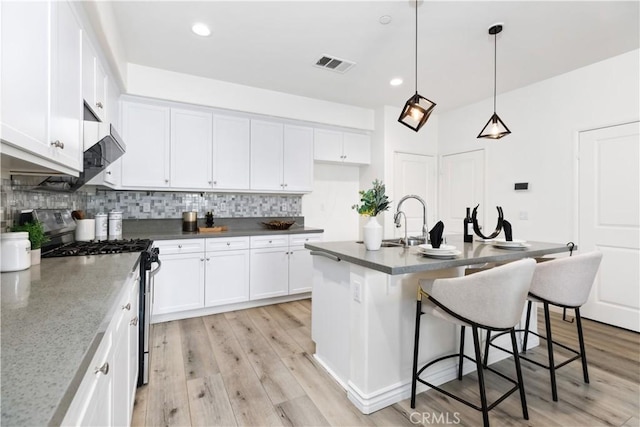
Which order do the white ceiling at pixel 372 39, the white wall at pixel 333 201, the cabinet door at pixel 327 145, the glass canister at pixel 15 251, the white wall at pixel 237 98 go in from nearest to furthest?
the glass canister at pixel 15 251
the white ceiling at pixel 372 39
the white wall at pixel 237 98
the cabinet door at pixel 327 145
the white wall at pixel 333 201

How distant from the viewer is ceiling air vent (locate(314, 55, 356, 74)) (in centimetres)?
310

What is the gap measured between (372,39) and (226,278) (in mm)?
2817

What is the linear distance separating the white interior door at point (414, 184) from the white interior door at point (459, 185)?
0.16 meters

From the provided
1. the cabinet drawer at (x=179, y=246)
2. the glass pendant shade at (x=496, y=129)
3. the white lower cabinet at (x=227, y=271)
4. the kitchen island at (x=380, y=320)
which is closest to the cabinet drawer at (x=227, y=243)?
the white lower cabinet at (x=227, y=271)

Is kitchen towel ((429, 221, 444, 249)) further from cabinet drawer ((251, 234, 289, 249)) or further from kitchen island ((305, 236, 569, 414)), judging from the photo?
cabinet drawer ((251, 234, 289, 249))

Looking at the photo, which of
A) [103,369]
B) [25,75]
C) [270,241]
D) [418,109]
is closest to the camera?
[103,369]

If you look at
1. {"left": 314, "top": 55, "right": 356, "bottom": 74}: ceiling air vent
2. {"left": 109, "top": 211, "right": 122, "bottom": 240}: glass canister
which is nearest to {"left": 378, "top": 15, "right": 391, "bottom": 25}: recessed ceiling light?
{"left": 314, "top": 55, "right": 356, "bottom": 74}: ceiling air vent

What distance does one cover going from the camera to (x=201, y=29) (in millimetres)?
2592

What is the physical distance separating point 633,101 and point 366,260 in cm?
333

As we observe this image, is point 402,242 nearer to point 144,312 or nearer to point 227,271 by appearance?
point 144,312

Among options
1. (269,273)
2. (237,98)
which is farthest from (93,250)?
(237,98)

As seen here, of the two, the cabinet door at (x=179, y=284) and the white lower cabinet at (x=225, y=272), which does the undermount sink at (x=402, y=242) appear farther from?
the cabinet door at (x=179, y=284)

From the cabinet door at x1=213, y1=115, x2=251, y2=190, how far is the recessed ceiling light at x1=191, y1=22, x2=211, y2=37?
112cm

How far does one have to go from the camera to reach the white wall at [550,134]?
311 centimetres
